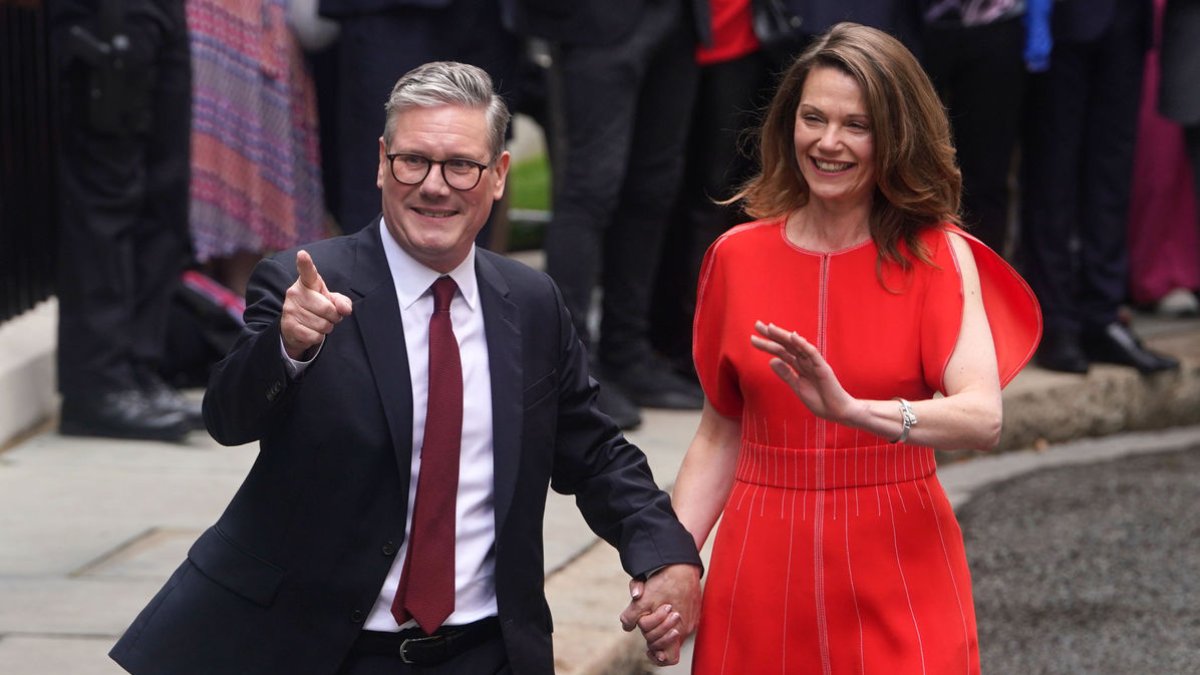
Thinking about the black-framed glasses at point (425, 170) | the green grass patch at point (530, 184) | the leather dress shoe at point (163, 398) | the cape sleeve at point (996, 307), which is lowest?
the green grass patch at point (530, 184)

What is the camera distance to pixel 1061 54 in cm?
729

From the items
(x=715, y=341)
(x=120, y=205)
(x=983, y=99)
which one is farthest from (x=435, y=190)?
(x=983, y=99)

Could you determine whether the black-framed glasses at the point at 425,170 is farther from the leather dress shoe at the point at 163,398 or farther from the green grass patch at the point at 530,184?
the green grass patch at the point at 530,184

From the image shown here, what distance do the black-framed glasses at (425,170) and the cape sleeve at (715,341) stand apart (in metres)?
0.53

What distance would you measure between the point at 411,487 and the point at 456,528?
0.11 m

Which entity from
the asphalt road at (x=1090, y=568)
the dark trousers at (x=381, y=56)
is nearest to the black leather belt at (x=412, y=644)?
the asphalt road at (x=1090, y=568)

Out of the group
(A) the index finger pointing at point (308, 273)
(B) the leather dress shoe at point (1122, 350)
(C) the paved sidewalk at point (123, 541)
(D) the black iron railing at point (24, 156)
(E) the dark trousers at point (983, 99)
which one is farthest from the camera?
(B) the leather dress shoe at point (1122, 350)

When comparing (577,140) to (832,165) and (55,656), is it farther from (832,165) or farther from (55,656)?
(832,165)

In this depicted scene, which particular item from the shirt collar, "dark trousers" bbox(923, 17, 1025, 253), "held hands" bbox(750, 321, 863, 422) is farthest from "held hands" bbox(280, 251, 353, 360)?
"dark trousers" bbox(923, 17, 1025, 253)

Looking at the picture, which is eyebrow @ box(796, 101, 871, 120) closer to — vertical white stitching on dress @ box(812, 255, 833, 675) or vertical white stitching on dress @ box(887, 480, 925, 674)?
vertical white stitching on dress @ box(812, 255, 833, 675)

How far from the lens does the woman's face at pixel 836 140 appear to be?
3.24 m

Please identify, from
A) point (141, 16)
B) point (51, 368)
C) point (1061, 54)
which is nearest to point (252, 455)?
point (51, 368)

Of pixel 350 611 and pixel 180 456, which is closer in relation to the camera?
pixel 350 611

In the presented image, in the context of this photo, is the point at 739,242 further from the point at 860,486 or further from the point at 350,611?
the point at 350,611
